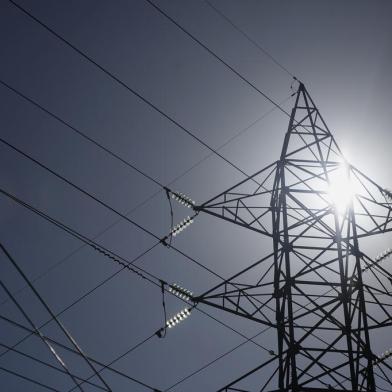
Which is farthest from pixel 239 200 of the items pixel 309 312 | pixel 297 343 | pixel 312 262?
pixel 297 343

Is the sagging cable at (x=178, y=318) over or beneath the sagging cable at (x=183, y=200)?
beneath

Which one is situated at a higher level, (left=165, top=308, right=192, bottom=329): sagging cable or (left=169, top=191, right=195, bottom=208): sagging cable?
(left=169, top=191, right=195, bottom=208): sagging cable

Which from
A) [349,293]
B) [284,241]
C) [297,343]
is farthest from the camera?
[284,241]

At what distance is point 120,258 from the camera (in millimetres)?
12391

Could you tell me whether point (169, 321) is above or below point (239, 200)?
below

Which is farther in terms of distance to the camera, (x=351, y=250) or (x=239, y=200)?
(x=239, y=200)

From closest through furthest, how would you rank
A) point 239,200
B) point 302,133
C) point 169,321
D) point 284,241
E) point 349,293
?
point 349,293 < point 284,241 < point 169,321 < point 239,200 < point 302,133

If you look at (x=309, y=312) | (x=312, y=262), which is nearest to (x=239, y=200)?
(x=312, y=262)

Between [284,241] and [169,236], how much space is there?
3979mm

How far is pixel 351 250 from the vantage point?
42.9ft

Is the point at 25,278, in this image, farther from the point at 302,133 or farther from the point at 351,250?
the point at 302,133

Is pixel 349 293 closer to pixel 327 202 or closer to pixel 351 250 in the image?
pixel 351 250

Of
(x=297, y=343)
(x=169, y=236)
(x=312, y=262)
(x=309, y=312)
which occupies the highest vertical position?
(x=169, y=236)

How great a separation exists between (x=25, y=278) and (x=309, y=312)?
6938mm
